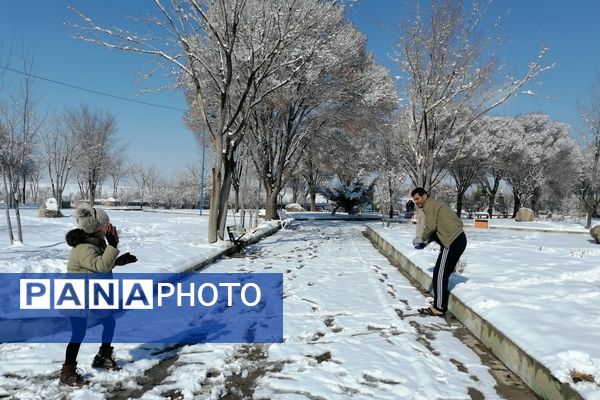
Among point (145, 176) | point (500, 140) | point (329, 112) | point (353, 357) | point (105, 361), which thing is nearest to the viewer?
point (105, 361)

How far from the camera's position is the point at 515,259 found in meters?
9.16

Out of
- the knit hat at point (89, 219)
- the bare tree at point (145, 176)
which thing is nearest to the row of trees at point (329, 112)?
the knit hat at point (89, 219)

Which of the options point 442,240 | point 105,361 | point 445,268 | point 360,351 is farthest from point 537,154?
point 105,361

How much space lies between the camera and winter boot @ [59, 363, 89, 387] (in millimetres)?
3328

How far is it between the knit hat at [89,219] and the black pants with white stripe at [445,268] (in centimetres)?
416

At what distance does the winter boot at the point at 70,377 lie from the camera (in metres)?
3.33

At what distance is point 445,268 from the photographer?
566 centimetres

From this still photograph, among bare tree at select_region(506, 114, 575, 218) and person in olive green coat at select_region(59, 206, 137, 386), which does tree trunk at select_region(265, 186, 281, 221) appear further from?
bare tree at select_region(506, 114, 575, 218)

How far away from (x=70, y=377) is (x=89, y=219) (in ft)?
4.01

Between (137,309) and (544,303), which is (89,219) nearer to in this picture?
(137,309)

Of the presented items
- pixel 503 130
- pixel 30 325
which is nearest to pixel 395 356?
pixel 30 325

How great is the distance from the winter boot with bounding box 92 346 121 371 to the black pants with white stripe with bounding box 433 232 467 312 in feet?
13.1

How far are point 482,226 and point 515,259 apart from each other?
51.6 ft

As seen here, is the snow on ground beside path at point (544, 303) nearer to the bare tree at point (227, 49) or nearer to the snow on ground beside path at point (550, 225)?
the bare tree at point (227, 49)
